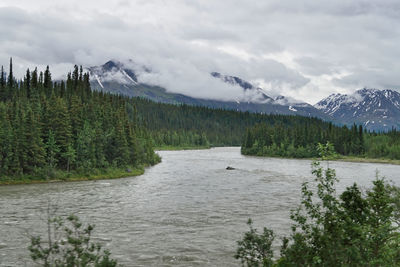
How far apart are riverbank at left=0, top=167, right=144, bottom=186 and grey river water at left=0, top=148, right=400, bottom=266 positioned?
4.99 meters

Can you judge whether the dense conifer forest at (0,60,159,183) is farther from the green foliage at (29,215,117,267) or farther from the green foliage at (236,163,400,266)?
the green foliage at (236,163,400,266)

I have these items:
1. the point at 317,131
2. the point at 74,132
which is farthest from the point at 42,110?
the point at 317,131

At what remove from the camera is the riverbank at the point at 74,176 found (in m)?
71.1

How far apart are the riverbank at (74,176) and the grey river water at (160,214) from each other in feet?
16.4

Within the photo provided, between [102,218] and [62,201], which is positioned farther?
[62,201]

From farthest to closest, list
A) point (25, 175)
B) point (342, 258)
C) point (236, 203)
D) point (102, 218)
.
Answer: point (25, 175) → point (236, 203) → point (102, 218) → point (342, 258)

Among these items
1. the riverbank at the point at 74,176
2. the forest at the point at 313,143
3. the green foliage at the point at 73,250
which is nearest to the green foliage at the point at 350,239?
the green foliage at the point at 73,250

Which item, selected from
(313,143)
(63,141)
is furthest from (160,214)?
(313,143)

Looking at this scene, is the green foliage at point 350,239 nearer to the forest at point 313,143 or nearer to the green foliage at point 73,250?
the green foliage at point 73,250

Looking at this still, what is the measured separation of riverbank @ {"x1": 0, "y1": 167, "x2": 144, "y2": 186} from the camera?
71.1 metres

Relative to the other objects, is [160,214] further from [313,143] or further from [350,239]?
[313,143]

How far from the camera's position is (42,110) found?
91.4 metres

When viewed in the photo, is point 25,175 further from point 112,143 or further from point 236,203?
point 236,203

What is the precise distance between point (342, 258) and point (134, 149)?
8898cm
